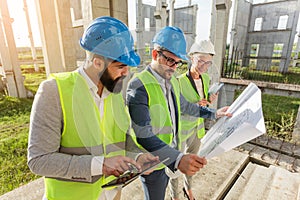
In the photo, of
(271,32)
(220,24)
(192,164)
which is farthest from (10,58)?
(271,32)

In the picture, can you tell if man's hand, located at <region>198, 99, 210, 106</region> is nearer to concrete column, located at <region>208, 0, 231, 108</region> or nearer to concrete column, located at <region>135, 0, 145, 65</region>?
concrete column, located at <region>135, 0, 145, 65</region>

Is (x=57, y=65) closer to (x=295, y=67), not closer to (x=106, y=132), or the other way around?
(x=106, y=132)

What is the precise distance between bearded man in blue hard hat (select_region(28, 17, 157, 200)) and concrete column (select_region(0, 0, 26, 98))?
8.32 meters

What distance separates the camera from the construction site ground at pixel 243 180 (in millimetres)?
2252

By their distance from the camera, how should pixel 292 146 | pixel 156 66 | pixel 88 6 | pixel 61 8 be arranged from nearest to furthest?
pixel 156 66, pixel 88 6, pixel 61 8, pixel 292 146

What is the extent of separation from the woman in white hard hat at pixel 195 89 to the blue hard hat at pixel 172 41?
0.47 feet

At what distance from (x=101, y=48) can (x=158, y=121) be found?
0.62m

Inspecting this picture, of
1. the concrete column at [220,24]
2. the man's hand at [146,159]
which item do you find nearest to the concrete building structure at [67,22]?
the man's hand at [146,159]

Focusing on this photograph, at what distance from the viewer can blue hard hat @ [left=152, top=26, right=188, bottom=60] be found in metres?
0.96

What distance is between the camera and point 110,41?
0.72 metres

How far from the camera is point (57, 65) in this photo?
400 cm

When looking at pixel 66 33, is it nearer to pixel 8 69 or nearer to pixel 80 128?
pixel 80 128

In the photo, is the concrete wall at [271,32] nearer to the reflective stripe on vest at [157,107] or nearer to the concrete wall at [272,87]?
the concrete wall at [272,87]

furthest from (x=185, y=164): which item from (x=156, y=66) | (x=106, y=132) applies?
(x=156, y=66)
